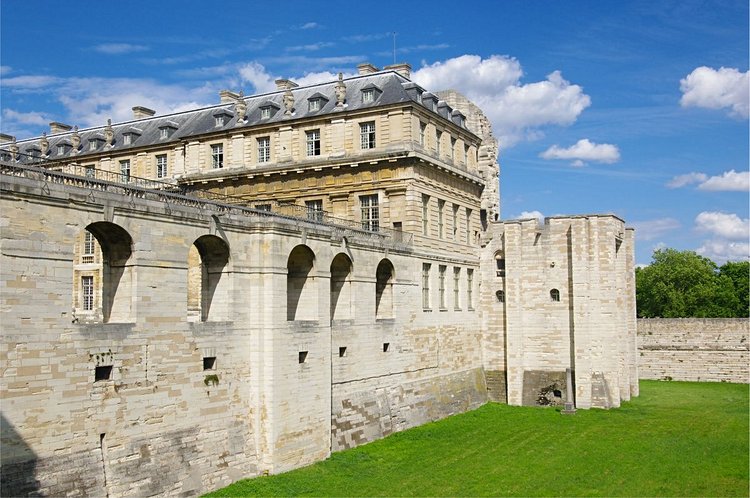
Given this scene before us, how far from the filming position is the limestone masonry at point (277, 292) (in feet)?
61.1

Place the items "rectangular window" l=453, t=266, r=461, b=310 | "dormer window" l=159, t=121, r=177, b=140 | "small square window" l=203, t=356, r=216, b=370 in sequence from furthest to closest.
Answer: "dormer window" l=159, t=121, r=177, b=140 → "rectangular window" l=453, t=266, r=461, b=310 → "small square window" l=203, t=356, r=216, b=370

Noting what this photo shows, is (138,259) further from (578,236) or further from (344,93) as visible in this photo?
(578,236)

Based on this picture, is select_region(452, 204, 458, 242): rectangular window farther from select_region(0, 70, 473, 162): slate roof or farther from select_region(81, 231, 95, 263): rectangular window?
select_region(81, 231, 95, 263): rectangular window

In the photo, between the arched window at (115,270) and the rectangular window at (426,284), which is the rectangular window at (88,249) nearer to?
the rectangular window at (426,284)

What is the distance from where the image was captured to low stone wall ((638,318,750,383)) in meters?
51.0

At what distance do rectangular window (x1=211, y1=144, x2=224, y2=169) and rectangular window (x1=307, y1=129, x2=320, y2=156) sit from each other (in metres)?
5.27

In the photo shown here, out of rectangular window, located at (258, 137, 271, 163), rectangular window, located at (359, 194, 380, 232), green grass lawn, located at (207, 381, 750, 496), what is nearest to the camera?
green grass lawn, located at (207, 381, 750, 496)

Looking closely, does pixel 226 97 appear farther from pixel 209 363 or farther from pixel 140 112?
pixel 209 363

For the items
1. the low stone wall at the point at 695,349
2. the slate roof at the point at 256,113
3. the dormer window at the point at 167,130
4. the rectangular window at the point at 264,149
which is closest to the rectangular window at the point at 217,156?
the slate roof at the point at 256,113

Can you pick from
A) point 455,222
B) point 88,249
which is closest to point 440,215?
point 455,222

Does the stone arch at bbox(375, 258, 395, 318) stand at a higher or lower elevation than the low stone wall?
higher

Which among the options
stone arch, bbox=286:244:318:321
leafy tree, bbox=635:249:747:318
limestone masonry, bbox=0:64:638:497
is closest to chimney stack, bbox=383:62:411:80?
limestone masonry, bbox=0:64:638:497

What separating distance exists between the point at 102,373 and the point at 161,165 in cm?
2608

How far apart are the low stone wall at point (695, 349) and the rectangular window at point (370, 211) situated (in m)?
26.3
